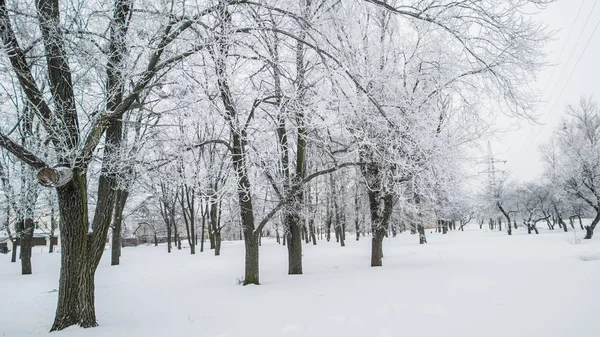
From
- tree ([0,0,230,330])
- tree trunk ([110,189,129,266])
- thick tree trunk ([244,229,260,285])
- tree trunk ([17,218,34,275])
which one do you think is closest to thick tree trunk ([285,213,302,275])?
thick tree trunk ([244,229,260,285])

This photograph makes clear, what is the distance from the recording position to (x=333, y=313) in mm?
5555

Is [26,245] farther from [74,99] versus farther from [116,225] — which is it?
[74,99]

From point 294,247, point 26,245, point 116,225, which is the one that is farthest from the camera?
point 116,225

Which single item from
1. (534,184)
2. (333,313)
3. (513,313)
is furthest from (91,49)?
(534,184)

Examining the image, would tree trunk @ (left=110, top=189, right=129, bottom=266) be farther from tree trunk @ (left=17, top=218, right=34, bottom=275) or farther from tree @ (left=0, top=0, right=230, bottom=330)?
tree @ (left=0, top=0, right=230, bottom=330)

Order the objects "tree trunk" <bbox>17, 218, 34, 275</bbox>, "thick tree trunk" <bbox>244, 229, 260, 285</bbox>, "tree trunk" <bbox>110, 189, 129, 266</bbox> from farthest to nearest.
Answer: "tree trunk" <bbox>110, 189, 129, 266</bbox> < "tree trunk" <bbox>17, 218, 34, 275</bbox> < "thick tree trunk" <bbox>244, 229, 260, 285</bbox>

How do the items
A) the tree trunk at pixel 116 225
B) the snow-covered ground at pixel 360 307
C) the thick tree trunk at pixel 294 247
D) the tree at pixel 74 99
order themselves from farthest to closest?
the tree trunk at pixel 116 225, the thick tree trunk at pixel 294 247, the tree at pixel 74 99, the snow-covered ground at pixel 360 307

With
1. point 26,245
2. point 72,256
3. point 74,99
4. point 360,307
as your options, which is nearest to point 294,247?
point 360,307

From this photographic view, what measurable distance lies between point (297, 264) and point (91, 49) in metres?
8.54

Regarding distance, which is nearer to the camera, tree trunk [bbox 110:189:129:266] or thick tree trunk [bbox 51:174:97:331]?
thick tree trunk [bbox 51:174:97:331]

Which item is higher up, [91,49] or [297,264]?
[91,49]

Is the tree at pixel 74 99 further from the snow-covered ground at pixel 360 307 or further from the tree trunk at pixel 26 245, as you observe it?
the tree trunk at pixel 26 245

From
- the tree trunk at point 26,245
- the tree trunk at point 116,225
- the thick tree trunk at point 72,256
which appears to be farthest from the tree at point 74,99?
the tree trunk at point 116,225

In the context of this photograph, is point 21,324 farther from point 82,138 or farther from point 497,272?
point 497,272
